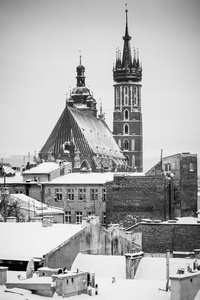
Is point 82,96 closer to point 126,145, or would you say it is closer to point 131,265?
point 126,145

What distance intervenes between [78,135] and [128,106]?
28.2 m

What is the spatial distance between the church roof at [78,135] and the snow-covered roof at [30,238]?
5737cm

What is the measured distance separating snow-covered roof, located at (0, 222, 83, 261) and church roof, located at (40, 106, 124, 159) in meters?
57.4

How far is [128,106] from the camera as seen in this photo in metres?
128

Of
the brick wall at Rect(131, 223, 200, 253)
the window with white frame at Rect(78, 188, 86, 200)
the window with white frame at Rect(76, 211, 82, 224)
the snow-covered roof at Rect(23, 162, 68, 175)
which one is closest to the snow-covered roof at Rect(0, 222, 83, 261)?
the brick wall at Rect(131, 223, 200, 253)

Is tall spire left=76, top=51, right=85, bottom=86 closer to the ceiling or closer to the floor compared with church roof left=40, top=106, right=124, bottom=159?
closer to the ceiling

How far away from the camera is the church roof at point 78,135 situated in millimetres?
98438

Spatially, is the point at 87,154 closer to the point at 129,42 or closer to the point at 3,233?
the point at 129,42

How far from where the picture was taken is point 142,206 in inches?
2287

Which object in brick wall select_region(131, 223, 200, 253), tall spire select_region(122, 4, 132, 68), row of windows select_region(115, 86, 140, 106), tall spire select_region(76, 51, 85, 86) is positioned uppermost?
tall spire select_region(122, 4, 132, 68)

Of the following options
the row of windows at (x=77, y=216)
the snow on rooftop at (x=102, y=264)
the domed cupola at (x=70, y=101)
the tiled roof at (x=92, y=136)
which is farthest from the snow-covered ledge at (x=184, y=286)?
the domed cupola at (x=70, y=101)

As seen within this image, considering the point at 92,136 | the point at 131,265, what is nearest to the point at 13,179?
the point at 131,265

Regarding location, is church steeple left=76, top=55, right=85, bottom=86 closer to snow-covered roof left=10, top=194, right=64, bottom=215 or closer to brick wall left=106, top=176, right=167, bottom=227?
snow-covered roof left=10, top=194, right=64, bottom=215

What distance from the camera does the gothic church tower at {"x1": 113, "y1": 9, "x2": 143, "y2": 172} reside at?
416 feet
